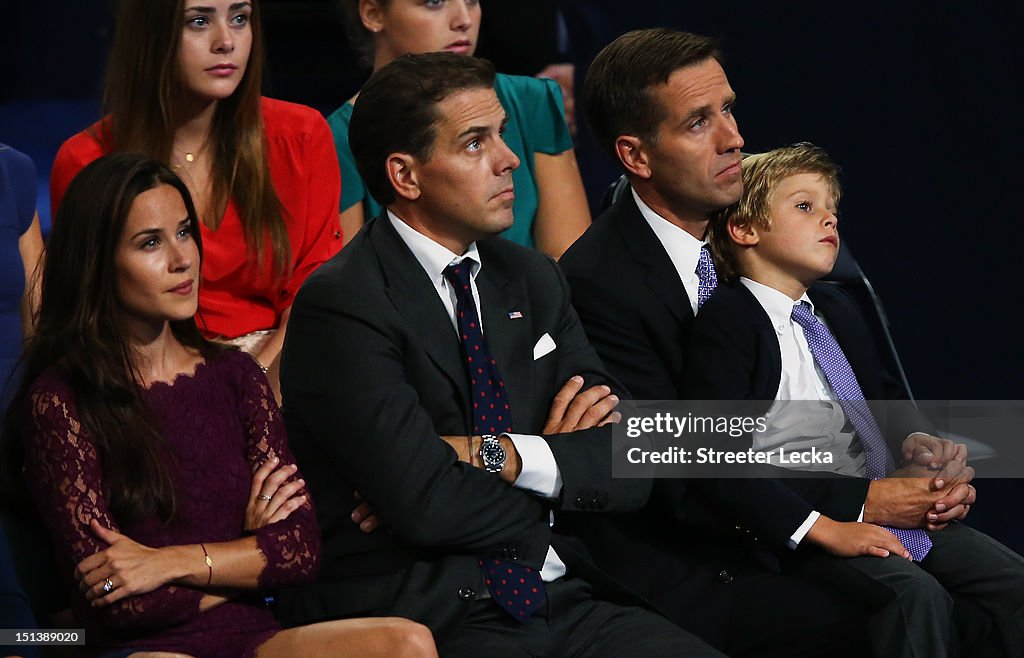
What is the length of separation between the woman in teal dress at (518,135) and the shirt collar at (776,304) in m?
0.84

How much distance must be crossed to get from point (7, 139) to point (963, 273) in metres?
3.68

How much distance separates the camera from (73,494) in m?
2.43

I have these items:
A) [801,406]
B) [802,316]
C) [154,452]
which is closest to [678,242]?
[802,316]

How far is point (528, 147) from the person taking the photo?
13.0 ft

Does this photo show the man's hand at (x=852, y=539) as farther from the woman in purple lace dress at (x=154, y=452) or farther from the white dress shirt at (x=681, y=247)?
the woman in purple lace dress at (x=154, y=452)

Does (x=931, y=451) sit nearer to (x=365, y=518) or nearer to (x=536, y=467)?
(x=536, y=467)

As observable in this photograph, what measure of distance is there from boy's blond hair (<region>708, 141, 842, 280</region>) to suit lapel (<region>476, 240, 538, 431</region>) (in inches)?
20.5

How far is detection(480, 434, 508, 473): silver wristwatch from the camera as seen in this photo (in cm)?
265

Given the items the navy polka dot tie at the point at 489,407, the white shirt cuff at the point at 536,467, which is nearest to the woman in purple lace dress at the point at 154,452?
the navy polka dot tie at the point at 489,407

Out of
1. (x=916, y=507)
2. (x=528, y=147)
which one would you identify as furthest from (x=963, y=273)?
(x=916, y=507)

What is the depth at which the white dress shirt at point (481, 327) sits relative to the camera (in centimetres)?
268

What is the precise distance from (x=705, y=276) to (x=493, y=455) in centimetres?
73

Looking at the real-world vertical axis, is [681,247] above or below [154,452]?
above

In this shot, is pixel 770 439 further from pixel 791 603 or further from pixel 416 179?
pixel 416 179
